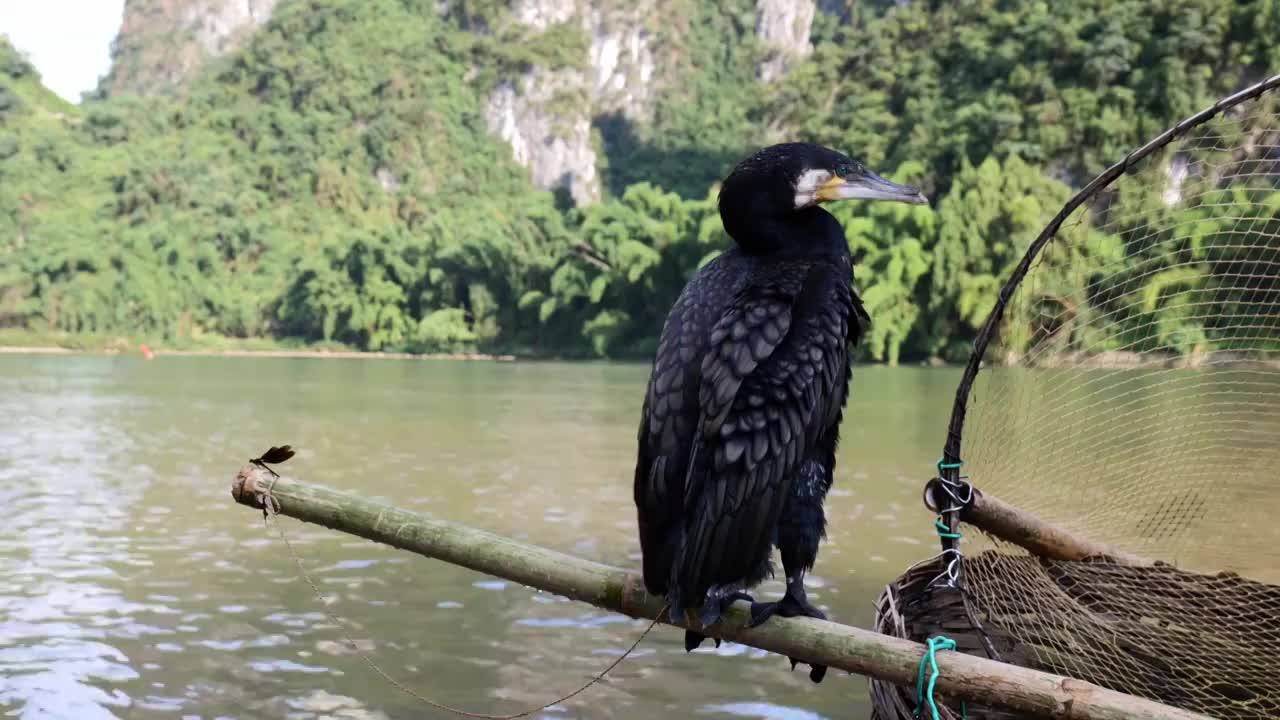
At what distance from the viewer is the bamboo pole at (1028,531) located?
12.9 ft

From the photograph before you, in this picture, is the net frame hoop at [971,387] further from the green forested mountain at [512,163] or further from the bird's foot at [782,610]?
the green forested mountain at [512,163]


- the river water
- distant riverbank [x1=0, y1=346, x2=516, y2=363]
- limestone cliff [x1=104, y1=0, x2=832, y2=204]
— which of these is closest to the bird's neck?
the river water

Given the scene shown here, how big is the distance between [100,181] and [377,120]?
17889mm

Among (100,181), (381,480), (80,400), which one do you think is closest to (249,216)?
(100,181)

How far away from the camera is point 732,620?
2613 mm

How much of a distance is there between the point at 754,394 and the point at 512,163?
3525 inches

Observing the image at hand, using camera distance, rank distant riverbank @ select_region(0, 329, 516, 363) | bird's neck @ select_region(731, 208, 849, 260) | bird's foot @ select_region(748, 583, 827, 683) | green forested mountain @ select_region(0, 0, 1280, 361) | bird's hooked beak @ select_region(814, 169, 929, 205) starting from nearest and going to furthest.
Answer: bird's foot @ select_region(748, 583, 827, 683) < bird's hooked beak @ select_region(814, 169, 929, 205) < bird's neck @ select_region(731, 208, 849, 260) < green forested mountain @ select_region(0, 0, 1280, 361) < distant riverbank @ select_region(0, 329, 516, 363)

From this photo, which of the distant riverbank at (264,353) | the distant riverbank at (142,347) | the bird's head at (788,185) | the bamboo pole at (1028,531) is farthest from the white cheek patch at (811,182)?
the distant riverbank at (142,347)

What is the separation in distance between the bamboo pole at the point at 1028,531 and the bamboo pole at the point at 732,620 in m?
1.27

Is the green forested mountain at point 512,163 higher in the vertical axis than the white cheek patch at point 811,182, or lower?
higher

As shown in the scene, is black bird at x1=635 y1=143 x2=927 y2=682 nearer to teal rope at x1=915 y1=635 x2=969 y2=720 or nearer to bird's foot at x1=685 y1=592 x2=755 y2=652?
bird's foot at x1=685 y1=592 x2=755 y2=652

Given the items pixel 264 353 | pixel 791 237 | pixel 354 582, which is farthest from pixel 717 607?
pixel 264 353

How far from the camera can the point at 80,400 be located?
2094 cm

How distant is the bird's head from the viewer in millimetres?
2814
